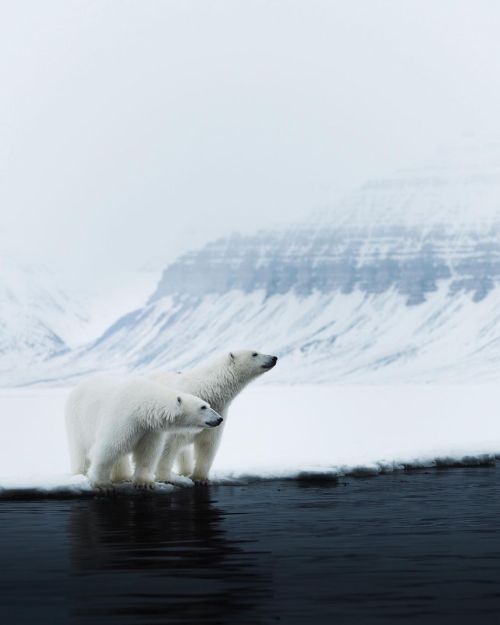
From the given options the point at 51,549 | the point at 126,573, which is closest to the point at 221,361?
the point at 51,549

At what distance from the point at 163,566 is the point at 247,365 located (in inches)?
340

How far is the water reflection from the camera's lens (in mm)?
9500

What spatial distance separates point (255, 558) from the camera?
11.8 meters

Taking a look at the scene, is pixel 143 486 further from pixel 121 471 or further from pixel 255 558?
pixel 255 558

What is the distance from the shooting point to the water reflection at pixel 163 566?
950 cm

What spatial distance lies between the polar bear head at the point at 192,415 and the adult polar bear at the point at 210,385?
1.17m

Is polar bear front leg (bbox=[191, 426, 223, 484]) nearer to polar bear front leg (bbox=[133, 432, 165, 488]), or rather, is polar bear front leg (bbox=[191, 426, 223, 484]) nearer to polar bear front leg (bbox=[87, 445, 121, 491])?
polar bear front leg (bbox=[133, 432, 165, 488])

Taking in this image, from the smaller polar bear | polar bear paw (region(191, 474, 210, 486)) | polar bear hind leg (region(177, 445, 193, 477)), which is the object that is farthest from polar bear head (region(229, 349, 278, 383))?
the smaller polar bear

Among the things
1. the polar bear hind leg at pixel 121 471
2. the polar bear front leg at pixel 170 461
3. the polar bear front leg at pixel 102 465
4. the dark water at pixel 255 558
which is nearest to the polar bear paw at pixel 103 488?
the polar bear front leg at pixel 102 465

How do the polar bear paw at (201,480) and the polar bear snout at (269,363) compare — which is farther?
the polar bear snout at (269,363)

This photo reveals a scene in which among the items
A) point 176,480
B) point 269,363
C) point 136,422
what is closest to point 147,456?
point 136,422

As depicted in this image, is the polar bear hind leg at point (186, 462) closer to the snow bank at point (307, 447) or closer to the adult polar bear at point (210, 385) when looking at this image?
the adult polar bear at point (210, 385)

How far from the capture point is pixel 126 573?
1102cm

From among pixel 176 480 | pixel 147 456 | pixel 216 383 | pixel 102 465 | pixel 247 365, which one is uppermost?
pixel 247 365
